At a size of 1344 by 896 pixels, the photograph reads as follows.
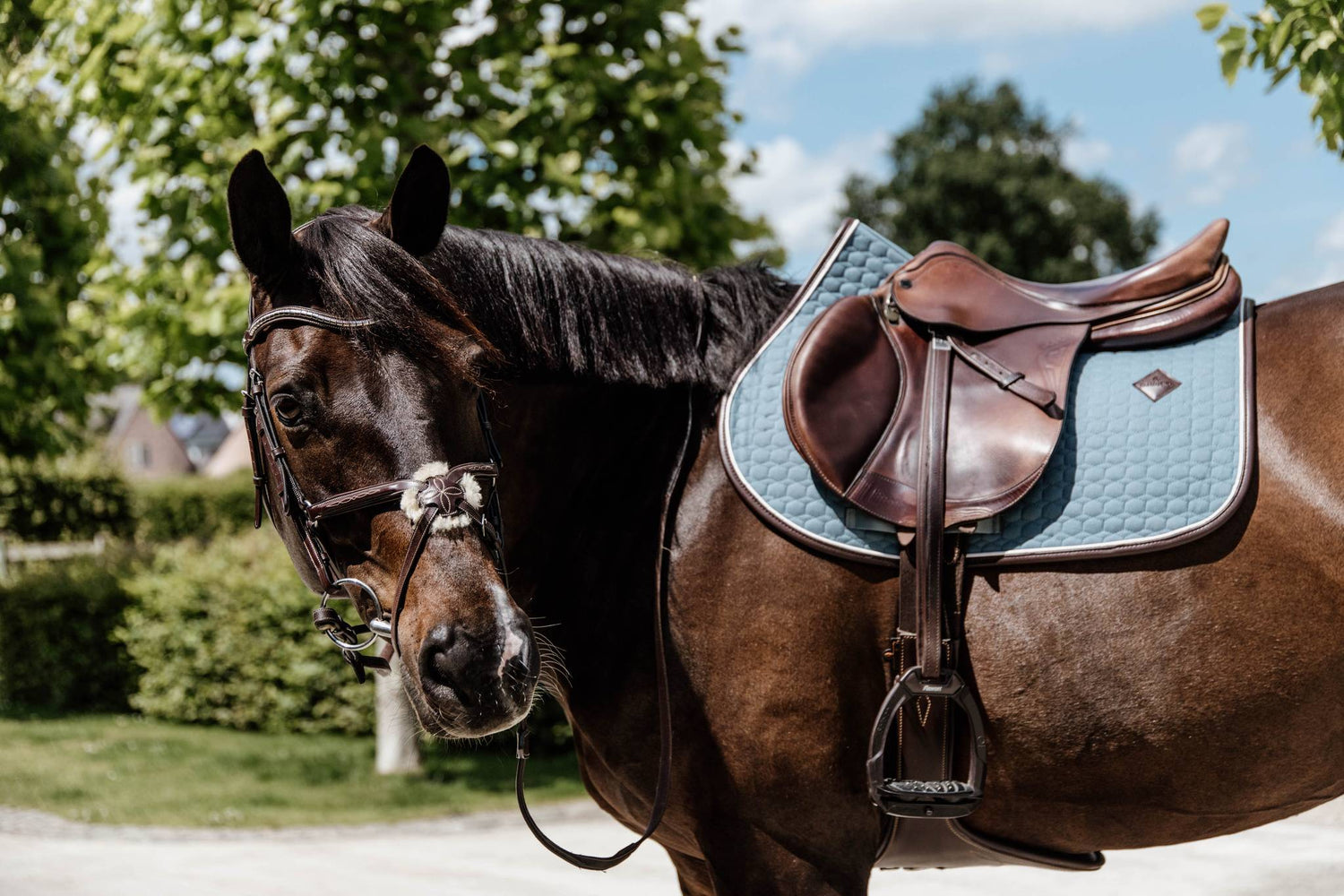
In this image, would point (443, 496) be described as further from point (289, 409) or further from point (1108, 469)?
point (1108, 469)

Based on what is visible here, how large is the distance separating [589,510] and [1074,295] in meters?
1.11

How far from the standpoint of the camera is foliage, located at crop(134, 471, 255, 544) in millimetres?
20562

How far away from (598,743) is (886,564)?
0.71m

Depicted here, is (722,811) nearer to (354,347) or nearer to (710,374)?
(710,374)

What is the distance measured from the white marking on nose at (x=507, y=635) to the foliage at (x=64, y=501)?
14612 mm

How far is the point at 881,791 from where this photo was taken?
6.77 feet

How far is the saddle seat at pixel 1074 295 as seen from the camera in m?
2.19

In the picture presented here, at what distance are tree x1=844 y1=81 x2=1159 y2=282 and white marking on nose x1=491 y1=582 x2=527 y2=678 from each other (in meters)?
30.9

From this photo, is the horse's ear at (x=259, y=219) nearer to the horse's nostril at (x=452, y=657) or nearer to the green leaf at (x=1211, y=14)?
the horse's nostril at (x=452, y=657)

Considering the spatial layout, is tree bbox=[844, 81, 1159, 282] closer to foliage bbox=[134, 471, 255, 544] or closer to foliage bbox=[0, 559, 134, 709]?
foliage bbox=[134, 471, 255, 544]

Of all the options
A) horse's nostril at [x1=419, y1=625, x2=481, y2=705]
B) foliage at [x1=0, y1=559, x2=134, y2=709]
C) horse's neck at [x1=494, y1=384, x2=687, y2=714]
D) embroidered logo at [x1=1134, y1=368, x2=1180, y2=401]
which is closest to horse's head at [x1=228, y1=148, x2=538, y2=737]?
horse's nostril at [x1=419, y1=625, x2=481, y2=705]

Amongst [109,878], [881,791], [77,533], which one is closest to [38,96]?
[109,878]

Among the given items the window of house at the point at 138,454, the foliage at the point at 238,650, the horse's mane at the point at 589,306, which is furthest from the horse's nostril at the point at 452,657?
the window of house at the point at 138,454

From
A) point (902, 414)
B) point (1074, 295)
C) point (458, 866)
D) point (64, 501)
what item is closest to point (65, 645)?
point (64, 501)
